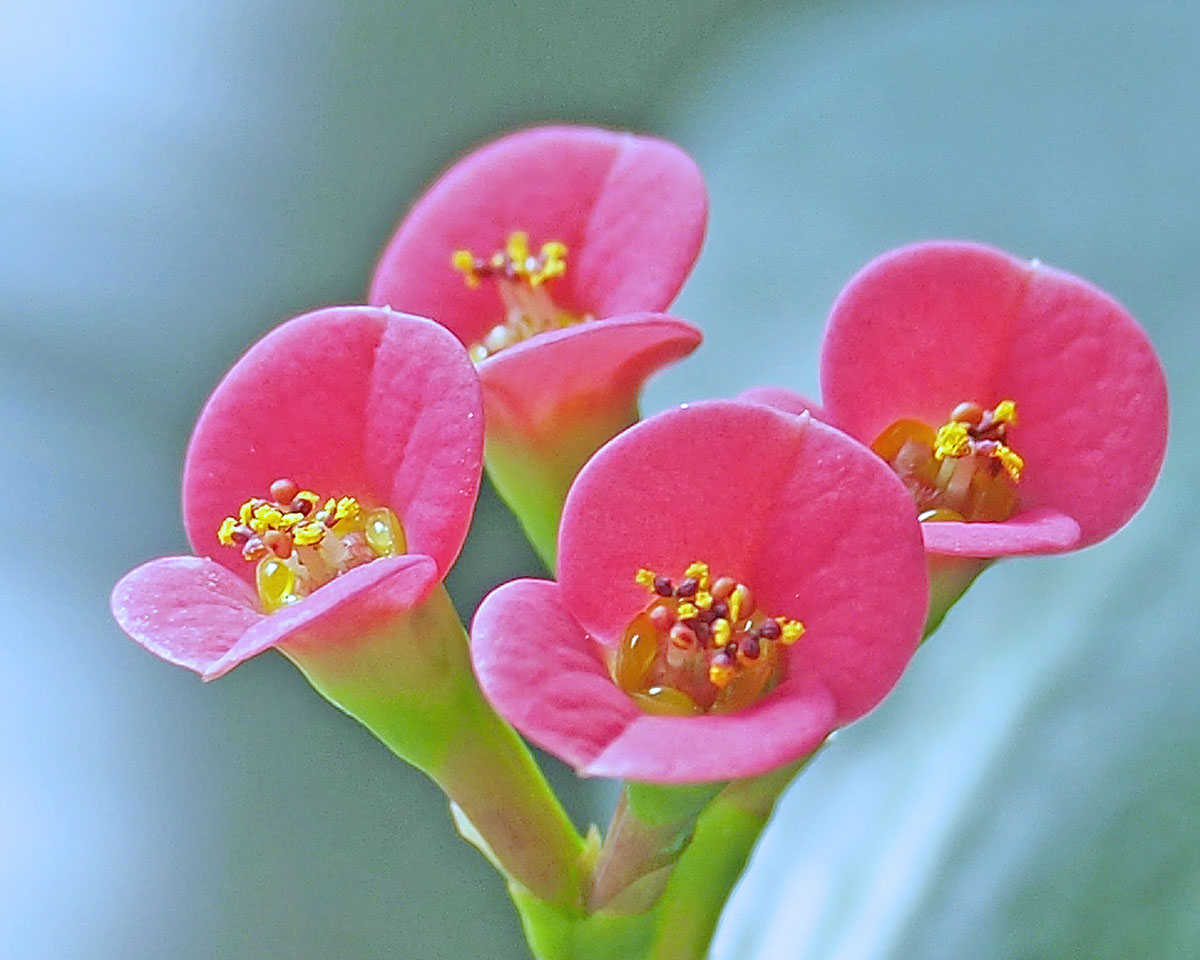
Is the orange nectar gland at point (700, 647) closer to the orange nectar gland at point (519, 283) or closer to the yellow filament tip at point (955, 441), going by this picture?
the yellow filament tip at point (955, 441)

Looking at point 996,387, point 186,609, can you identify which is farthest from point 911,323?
point 186,609

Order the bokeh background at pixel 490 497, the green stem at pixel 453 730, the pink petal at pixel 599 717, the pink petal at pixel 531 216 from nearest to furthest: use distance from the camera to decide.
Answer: the pink petal at pixel 599 717 → the green stem at pixel 453 730 → the pink petal at pixel 531 216 → the bokeh background at pixel 490 497

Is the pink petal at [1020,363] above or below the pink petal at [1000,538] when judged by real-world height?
above

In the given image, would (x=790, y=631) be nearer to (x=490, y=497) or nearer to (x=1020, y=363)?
(x=1020, y=363)

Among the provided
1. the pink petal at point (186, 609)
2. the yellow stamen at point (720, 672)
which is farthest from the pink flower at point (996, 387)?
the pink petal at point (186, 609)

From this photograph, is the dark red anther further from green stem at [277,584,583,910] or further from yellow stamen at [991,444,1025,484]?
yellow stamen at [991,444,1025,484]

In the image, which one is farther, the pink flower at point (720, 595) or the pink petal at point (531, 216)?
the pink petal at point (531, 216)

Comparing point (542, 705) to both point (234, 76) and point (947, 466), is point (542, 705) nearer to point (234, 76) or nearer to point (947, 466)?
point (947, 466)
